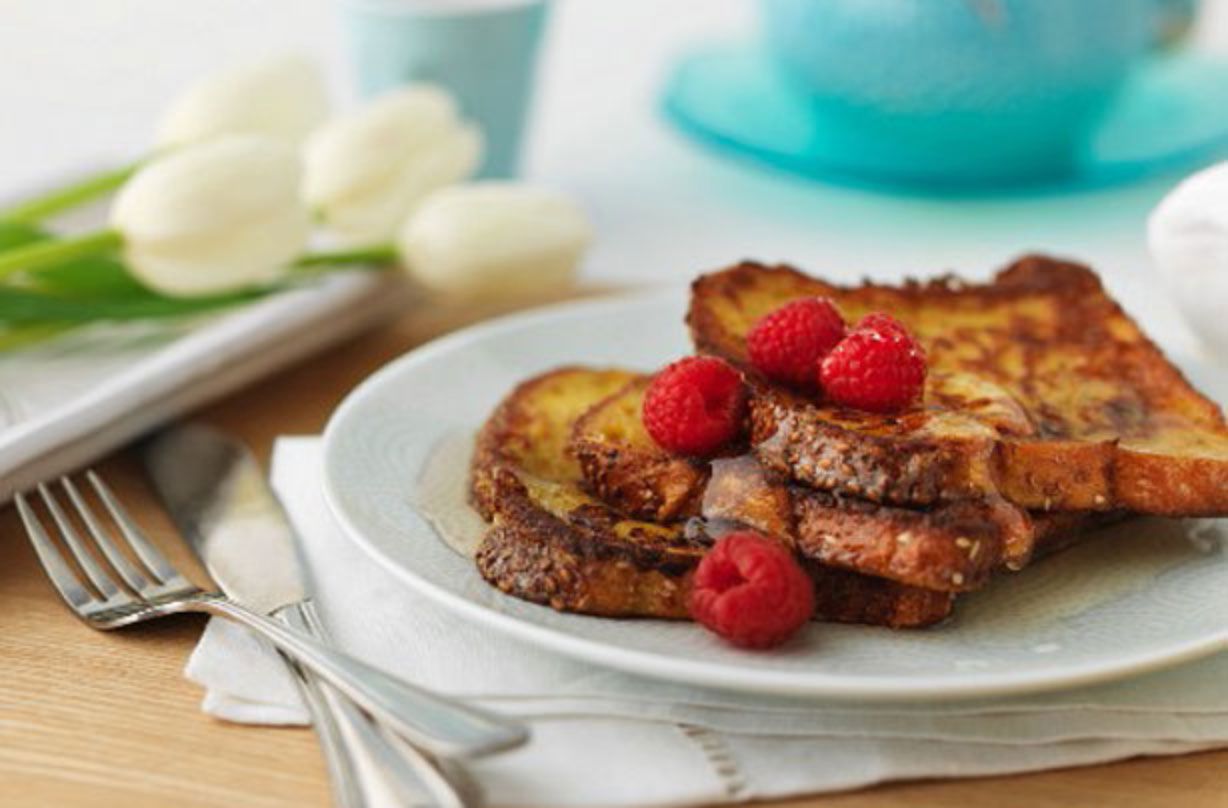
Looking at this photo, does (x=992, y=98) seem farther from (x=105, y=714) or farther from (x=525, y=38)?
(x=105, y=714)

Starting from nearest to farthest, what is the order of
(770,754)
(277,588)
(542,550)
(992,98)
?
(770,754)
(542,550)
(277,588)
(992,98)

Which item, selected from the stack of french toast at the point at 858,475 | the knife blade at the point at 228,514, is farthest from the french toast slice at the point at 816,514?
the knife blade at the point at 228,514

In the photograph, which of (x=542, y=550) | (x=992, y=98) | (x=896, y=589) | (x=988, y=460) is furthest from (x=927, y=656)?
(x=992, y=98)

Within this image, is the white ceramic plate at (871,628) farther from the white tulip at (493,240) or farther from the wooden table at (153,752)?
the white tulip at (493,240)

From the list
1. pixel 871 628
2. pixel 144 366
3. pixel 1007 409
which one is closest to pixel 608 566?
pixel 871 628

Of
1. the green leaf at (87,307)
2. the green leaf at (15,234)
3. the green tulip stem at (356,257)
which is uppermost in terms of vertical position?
the green tulip stem at (356,257)

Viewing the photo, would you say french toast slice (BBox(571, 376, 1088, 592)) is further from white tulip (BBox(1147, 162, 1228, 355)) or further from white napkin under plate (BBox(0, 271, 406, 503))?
white napkin under plate (BBox(0, 271, 406, 503))

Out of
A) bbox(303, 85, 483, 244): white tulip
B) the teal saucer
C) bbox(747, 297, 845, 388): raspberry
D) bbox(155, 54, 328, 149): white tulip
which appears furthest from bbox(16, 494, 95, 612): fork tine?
the teal saucer
